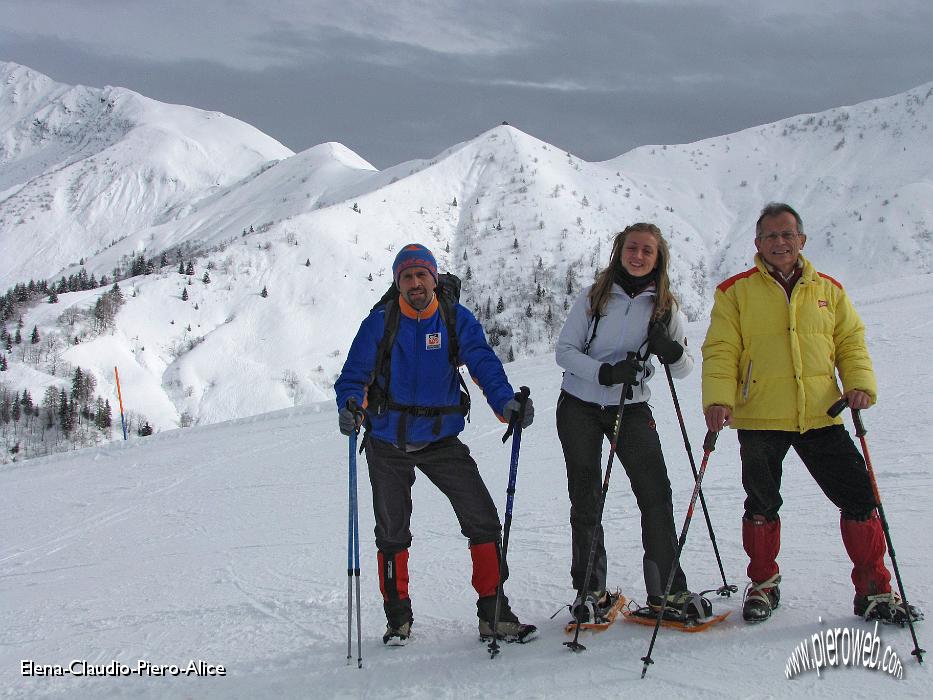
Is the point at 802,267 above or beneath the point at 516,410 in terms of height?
above

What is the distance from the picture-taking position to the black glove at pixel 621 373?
358cm

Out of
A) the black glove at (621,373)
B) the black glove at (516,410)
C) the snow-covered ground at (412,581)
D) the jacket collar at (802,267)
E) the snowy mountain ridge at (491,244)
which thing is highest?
the snowy mountain ridge at (491,244)

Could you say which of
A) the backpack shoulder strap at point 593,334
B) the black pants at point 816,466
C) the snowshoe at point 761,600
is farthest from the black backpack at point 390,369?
the snowshoe at point 761,600

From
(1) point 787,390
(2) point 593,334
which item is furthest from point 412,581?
(1) point 787,390

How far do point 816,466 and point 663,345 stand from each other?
103cm

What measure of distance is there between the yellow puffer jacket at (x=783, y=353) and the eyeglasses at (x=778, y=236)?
0.13m

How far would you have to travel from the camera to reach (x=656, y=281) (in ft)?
12.9

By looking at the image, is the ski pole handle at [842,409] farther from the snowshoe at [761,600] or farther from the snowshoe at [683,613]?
the snowshoe at [683,613]

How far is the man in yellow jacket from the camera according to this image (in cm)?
354

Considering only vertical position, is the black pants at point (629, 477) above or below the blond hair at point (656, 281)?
below

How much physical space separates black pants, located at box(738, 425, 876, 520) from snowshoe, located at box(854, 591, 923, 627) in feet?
1.32

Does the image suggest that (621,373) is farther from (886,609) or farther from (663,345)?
(886,609)

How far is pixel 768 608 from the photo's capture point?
12.2ft

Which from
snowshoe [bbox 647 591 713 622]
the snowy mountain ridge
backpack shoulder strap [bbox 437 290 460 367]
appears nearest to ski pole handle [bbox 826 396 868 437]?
snowshoe [bbox 647 591 713 622]
